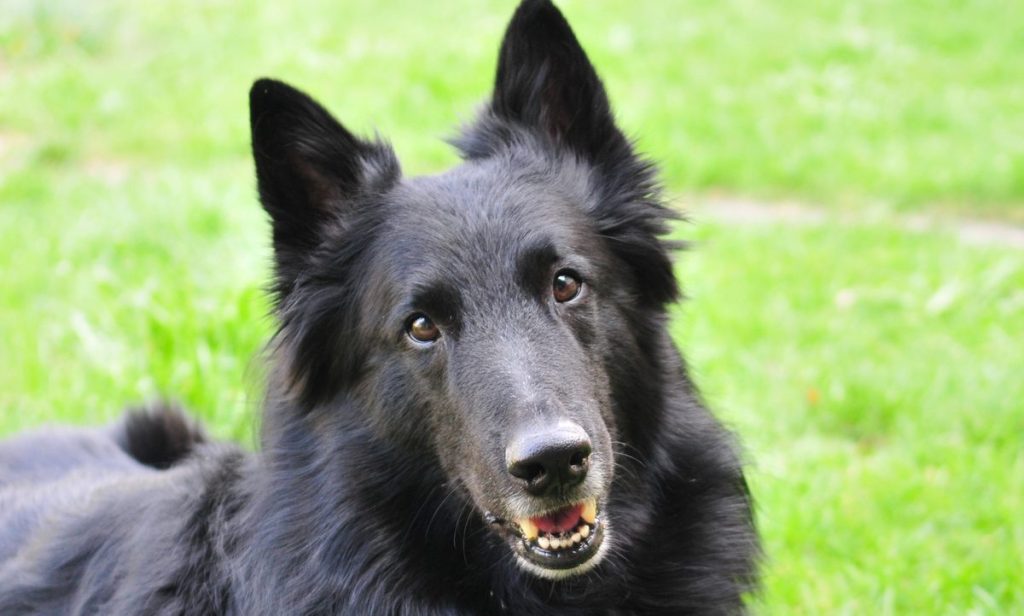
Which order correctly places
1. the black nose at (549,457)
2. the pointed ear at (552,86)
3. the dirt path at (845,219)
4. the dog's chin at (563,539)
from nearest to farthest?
the black nose at (549,457) < the dog's chin at (563,539) < the pointed ear at (552,86) < the dirt path at (845,219)

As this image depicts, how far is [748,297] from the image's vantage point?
7.23 metres

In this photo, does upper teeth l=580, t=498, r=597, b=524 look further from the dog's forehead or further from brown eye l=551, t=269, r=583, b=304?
the dog's forehead

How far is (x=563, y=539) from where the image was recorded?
296 centimetres

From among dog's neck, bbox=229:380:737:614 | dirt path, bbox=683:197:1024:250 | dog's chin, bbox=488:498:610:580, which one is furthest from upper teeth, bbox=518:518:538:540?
dirt path, bbox=683:197:1024:250

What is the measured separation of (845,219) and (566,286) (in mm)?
5831

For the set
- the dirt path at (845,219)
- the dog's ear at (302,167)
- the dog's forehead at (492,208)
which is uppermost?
the dog's ear at (302,167)

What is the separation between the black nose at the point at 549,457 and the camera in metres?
2.76

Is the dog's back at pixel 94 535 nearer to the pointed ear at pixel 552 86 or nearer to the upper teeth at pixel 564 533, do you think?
the upper teeth at pixel 564 533

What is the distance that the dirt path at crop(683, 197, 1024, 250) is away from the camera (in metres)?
8.16

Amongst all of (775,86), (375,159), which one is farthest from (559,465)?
(775,86)

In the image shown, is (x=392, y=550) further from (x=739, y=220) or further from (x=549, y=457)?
(x=739, y=220)

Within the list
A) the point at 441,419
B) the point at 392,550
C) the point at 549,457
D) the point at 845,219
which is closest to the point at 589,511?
the point at 549,457

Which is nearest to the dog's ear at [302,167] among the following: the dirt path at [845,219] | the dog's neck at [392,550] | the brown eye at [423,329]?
the brown eye at [423,329]

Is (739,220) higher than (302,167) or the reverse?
the reverse
